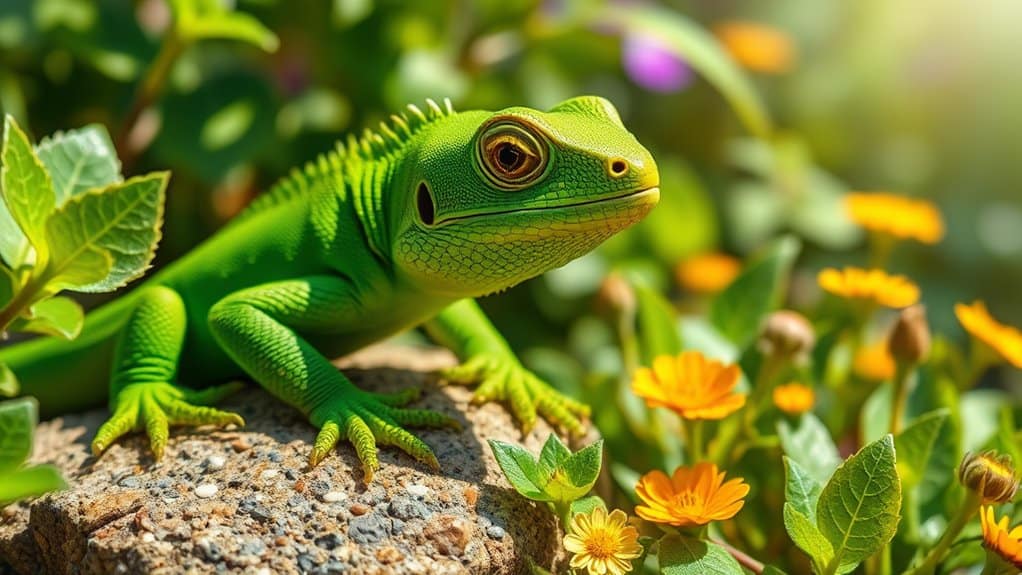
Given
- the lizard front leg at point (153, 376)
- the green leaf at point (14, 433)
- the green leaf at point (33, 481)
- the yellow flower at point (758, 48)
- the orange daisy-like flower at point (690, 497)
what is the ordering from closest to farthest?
the green leaf at point (33, 481) → the green leaf at point (14, 433) → the orange daisy-like flower at point (690, 497) → the lizard front leg at point (153, 376) → the yellow flower at point (758, 48)

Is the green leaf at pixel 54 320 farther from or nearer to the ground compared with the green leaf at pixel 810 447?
farther from the ground

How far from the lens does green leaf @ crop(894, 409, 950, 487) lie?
282 cm

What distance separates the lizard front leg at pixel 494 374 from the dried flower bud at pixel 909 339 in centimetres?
86

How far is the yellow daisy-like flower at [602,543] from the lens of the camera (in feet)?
7.61

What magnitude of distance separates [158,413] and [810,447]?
5.47 feet

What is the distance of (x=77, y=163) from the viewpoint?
2.62m

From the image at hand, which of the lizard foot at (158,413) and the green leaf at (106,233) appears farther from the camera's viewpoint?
the lizard foot at (158,413)

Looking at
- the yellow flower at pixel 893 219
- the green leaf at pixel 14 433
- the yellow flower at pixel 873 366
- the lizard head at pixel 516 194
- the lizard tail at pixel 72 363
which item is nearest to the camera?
the green leaf at pixel 14 433

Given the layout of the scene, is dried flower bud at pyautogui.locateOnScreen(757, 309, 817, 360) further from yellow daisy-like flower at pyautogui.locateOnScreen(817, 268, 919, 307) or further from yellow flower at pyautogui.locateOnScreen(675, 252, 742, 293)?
yellow flower at pyautogui.locateOnScreen(675, 252, 742, 293)

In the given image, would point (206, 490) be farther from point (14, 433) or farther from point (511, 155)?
point (511, 155)

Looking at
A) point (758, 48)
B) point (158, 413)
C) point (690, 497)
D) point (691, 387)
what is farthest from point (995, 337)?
point (758, 48)

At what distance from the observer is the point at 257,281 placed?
299 cm

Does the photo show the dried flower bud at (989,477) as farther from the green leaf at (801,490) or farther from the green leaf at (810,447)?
the green leaf at (810,447)

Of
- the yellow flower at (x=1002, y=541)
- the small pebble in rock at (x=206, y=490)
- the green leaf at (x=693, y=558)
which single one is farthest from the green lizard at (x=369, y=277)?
the yellow flower at (x=1002, y=541)
